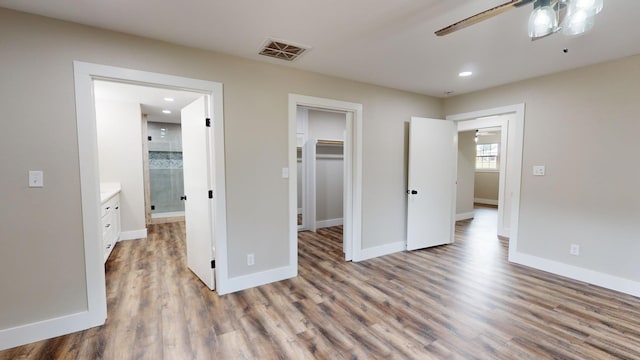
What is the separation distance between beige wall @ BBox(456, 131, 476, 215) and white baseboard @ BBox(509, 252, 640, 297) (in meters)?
2.92

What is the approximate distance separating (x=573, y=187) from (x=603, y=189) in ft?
0.82

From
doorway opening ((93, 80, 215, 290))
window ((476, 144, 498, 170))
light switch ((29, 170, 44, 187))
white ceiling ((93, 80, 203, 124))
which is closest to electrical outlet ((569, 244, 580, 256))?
doorway opening ((93, 80, 215, 290))

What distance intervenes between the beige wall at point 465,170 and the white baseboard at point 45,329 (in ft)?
22.0

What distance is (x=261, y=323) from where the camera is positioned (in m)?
2.32

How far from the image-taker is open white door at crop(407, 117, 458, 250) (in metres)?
4.10

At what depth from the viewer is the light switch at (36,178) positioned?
6.70 feet

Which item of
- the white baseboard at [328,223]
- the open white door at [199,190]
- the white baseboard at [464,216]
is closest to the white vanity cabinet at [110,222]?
the open white door at [199,190]

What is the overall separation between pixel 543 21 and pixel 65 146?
3319 mm

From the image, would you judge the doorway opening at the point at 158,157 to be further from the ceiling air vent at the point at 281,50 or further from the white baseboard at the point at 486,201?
the white baseboard at the point at 486,201

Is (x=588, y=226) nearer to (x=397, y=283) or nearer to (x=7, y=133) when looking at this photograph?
(x=397, y=283)

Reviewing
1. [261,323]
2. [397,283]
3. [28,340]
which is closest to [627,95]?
[397,283]

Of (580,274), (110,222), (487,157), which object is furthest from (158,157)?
(487,157)

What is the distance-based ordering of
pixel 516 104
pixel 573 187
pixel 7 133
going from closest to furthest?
1. pixel 7 133
2. pixel 573 187
3. pixel 516 104

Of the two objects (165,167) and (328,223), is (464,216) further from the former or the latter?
(165,167)
